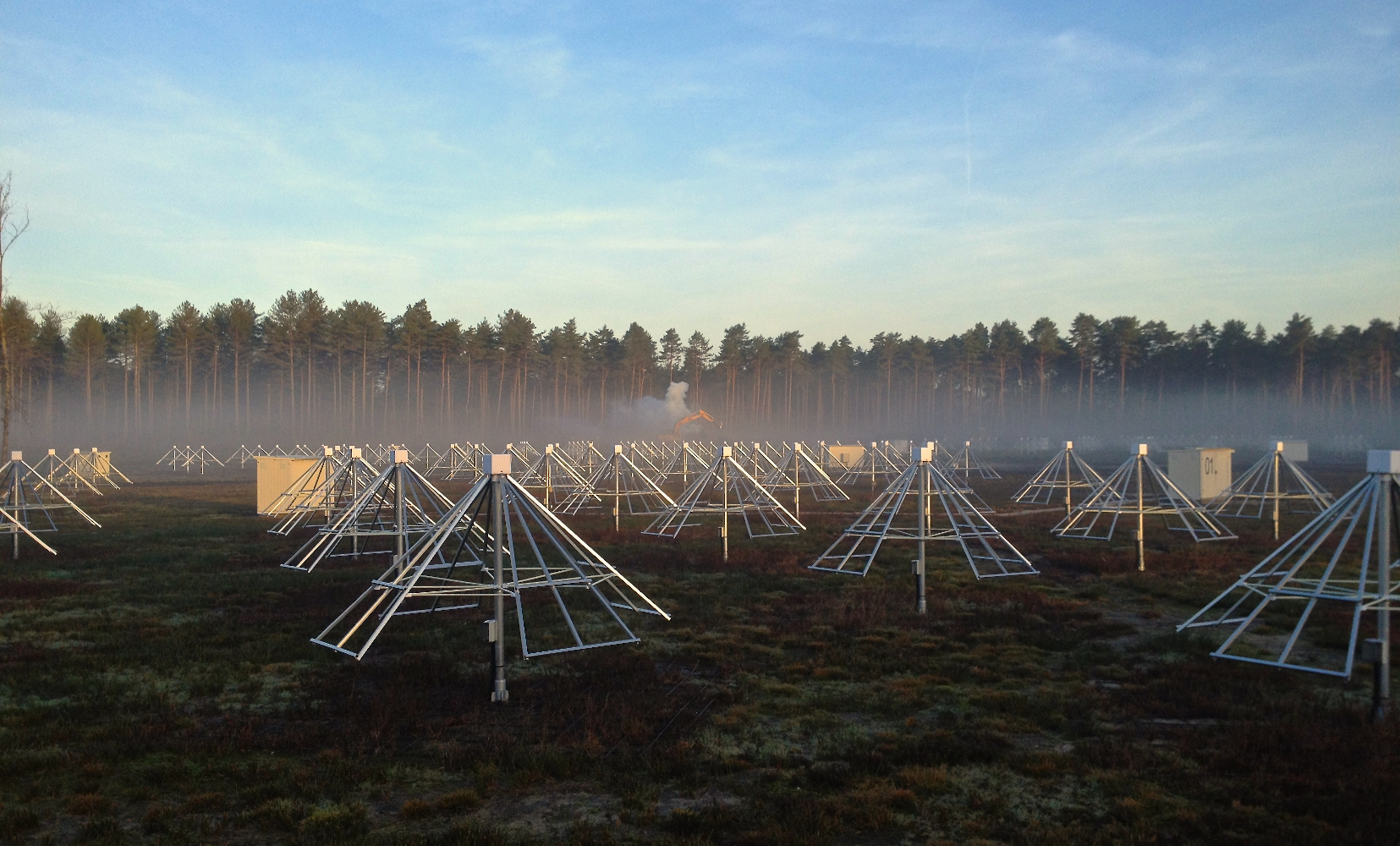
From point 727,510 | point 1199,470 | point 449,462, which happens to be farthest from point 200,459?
point 1199,470

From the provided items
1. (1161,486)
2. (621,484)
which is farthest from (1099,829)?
(621,484)

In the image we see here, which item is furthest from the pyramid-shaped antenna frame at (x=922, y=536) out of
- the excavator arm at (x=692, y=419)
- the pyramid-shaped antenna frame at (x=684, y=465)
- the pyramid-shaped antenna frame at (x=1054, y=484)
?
the excavator arm at (x=692, y=419)

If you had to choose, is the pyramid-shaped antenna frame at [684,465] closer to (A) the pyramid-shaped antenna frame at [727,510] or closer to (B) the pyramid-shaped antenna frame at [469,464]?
(A) the pyramid-shaped antenna frame at [727,510]

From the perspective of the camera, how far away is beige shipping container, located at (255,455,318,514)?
40062 mm

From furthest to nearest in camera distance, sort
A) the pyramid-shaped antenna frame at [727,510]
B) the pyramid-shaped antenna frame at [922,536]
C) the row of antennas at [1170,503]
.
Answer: the pyramid-shaped antenna frame at [727,510] → the row of antennas at [1170,503] → the pyramid-shaped antenna frame at [922,536]

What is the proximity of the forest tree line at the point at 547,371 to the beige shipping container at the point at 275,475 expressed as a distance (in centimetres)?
5876

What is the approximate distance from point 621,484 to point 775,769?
48837mm

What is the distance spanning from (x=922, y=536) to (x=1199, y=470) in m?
29.9

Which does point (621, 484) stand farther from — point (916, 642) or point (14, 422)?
point (14, 422)

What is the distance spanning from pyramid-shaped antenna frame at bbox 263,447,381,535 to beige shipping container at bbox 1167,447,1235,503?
36137 mm

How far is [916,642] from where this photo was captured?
16.4 meters

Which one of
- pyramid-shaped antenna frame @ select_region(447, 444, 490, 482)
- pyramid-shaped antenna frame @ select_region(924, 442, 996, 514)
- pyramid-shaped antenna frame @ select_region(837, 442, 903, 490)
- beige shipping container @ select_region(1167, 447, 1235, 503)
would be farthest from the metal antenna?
beige shipping container @ select_region(1167, 447, 1235, 503)

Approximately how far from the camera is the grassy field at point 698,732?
8.84 meters

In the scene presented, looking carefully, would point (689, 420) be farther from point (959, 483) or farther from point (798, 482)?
point (959, 483)
